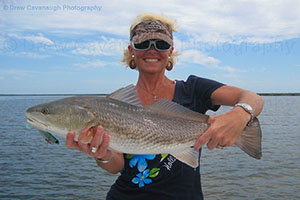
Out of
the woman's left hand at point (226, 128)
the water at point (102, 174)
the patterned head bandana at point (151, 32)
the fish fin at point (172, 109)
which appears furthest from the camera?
the water at point (102, 174)

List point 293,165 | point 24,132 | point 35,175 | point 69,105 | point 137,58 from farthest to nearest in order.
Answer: point 24,132, point 293,165, point 35,175, point 137,58, point 69,105

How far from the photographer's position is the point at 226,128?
2.72m

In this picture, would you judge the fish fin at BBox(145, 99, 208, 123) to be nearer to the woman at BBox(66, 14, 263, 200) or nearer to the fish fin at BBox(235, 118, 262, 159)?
the woman at BBox(66, 14, 263, 200)

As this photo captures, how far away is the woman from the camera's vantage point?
2.79m

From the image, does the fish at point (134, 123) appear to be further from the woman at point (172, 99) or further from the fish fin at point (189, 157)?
the woman at point (172, 99)

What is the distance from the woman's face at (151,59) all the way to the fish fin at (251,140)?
4.17 feet

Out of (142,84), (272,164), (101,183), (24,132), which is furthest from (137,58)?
(24,132)

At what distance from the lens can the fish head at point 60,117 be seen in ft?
9.34

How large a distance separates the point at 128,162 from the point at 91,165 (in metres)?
12.5

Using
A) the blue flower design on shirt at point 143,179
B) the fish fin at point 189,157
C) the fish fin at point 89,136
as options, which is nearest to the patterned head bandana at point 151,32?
the fish fin at point 89,136

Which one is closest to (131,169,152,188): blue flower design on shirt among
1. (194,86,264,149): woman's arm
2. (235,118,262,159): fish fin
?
(194,86,264,149): woman's arm

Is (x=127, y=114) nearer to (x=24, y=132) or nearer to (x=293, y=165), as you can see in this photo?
(x=293, y=165)

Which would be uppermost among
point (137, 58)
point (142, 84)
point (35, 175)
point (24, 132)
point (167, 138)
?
point (137, 58)

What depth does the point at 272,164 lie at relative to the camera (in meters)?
14.9
